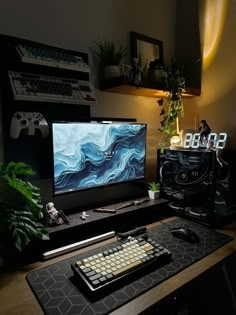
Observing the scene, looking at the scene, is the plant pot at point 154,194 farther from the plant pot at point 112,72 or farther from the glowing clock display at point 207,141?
the plant pot at point 112,72

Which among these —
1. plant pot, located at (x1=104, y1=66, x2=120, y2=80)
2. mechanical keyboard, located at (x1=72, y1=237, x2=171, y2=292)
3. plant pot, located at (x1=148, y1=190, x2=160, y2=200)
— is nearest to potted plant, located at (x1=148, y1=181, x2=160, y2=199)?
plant pot, located at (x1=148, y1=190, x2=160, y2=200)

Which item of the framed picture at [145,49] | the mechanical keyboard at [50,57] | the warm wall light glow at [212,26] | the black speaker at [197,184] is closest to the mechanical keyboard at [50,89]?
the mechanical keyboard at [50,57]

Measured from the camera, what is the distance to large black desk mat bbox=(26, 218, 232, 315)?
2.33ft

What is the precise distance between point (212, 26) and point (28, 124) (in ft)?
4.96

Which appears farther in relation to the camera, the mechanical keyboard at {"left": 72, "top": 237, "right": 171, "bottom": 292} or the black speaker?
the black speaker

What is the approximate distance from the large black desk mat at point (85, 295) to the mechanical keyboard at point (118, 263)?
0.11 ft

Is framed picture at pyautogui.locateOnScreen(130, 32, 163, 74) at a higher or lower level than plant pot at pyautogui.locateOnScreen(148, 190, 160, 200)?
higher

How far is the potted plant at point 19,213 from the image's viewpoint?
88cm

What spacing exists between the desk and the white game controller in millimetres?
590

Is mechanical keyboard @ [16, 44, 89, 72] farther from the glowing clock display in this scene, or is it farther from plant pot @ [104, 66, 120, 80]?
the glowing clock display

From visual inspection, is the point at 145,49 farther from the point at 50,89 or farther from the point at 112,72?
the point at 50,89

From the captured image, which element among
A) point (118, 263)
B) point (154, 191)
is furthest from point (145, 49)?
point (118, 263)

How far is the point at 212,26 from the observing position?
1.72 metres

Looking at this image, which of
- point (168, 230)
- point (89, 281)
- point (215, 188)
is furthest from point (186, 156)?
point (89, 281)
